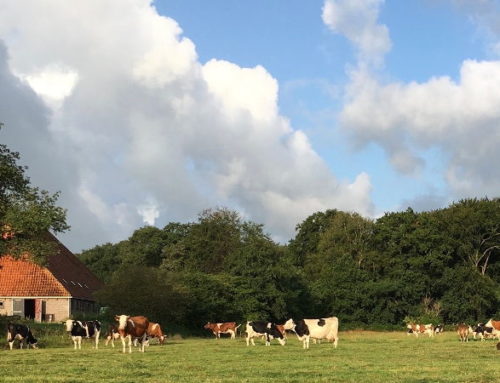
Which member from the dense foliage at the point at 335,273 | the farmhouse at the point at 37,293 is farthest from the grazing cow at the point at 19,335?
the farmhouse at the point at 37,293

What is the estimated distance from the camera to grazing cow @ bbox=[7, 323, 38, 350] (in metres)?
36.5

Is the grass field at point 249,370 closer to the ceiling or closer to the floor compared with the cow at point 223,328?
closer to the floor

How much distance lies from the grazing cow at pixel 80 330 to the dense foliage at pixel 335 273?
14.0 metres

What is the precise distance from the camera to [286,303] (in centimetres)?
6306

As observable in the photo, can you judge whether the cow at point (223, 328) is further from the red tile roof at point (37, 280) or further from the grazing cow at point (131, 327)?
the grazing cow at point (131, 327)

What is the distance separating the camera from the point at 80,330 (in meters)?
37.2

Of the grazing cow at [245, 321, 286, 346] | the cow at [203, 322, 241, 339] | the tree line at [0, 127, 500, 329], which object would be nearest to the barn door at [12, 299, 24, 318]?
the tree line at [0, 127, 500, 329]

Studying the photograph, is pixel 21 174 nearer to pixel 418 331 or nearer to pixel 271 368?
pixel 271 368

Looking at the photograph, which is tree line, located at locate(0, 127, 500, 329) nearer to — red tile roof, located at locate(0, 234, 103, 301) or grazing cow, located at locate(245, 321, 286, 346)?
red tile roof, located at locate(0, 234, 103, 301)

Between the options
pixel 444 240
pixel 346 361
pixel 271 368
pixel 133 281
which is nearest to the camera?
pixel 271 368

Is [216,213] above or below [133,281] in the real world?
above

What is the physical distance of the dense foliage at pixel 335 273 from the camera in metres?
57.2

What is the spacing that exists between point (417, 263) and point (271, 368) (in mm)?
58417

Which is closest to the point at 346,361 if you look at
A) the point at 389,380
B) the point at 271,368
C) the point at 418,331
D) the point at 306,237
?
the point at 271,368
